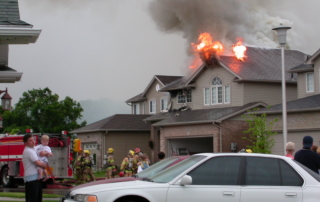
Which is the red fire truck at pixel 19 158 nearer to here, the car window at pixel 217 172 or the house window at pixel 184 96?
the car window at pixel 217 172

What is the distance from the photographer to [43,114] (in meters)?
59.4

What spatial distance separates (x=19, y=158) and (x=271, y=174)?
1415 centimetres

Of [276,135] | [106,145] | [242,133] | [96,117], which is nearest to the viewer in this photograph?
[276,135]

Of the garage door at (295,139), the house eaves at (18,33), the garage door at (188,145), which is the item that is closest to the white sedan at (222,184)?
the house eaves at (18,33)

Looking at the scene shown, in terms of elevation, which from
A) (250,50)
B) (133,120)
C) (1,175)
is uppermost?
(250,50)

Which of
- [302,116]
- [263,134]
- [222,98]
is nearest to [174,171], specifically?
[263,134]

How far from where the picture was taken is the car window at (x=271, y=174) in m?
9.02

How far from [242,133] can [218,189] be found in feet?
78.2

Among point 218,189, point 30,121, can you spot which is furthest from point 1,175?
point 30,121

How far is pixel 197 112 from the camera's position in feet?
117

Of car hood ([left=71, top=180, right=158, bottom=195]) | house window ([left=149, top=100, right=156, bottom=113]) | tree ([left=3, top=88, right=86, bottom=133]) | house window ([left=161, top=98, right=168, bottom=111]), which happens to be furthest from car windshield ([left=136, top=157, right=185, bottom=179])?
tree ([left=3, top=88, right=86, bottom=133])

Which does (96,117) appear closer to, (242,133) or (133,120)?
(133,120)

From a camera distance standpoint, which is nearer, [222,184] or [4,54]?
[222,184]

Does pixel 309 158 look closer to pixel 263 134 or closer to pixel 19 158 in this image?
pixel 19 158
